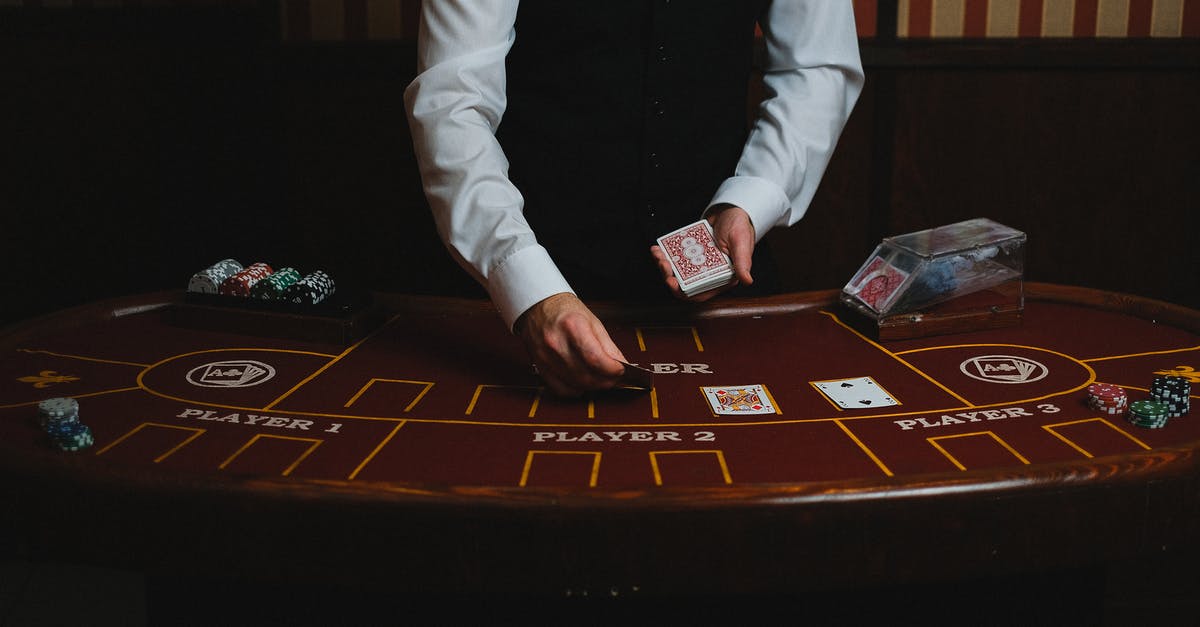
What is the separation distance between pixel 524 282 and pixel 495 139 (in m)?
0.34

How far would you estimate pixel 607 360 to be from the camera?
128 cm

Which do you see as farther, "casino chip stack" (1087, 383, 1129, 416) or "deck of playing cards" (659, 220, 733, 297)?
"deck of playing cards" (659, 220, 733, 297)

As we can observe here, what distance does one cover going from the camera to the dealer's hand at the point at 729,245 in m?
1.57

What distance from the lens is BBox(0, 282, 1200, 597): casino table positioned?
1.00 metres

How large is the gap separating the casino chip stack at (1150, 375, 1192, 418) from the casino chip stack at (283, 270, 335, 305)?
1270 millimetres

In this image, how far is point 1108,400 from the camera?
4.12 feet

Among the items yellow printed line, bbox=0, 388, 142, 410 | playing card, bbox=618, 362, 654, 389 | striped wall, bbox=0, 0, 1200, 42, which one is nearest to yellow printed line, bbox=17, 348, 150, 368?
yellow printed line, bbox=0, 388, 142, 410

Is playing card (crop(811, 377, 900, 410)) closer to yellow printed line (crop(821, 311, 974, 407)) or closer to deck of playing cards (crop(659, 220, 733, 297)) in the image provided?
yellow printed line (crop(821, 311, 974, 407))

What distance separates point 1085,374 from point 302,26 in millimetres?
2585

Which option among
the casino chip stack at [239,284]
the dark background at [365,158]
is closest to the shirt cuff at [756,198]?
the casino chip stack at [239,284]

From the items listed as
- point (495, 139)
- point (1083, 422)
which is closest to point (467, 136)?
point (495, 139)

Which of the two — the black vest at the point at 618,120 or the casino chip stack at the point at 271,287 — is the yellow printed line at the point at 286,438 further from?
the black vest at the point at 618,120

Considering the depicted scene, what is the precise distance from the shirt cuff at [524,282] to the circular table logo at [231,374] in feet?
1.19

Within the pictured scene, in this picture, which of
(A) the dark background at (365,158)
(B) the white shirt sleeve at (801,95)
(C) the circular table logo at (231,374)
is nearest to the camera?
(C) the circular table logo at (231,374)
